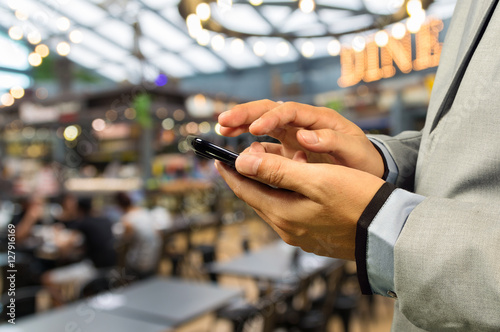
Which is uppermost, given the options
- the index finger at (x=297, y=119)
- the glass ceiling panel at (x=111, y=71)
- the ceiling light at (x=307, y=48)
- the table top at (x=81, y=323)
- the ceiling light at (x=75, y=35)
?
the glass ceiling panel at (x=111, y=71)

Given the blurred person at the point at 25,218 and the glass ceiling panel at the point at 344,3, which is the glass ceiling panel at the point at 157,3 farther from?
the glass ceiling panel at the point at 344,3

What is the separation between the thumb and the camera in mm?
423

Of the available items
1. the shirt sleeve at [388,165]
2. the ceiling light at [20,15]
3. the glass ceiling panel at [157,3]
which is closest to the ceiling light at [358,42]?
the ceiling light at [20,15]

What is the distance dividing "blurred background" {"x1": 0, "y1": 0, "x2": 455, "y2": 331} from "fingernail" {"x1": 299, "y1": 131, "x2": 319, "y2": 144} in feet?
1.66

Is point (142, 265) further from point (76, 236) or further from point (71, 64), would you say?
point (71, 64)

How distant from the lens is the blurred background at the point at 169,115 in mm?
2144

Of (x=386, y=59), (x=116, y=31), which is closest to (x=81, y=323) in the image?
(x=386, y=59)

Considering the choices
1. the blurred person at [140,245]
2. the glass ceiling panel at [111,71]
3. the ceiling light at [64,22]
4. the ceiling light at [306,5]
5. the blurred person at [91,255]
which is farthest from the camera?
the glass ceiling panel at [111,71]

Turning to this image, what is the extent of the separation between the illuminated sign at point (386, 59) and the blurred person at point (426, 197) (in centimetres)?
552

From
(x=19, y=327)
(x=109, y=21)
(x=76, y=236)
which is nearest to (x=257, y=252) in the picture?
(x=76, y=236)

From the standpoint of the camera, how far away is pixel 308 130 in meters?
0.53

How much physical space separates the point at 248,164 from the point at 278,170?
0.13 feet

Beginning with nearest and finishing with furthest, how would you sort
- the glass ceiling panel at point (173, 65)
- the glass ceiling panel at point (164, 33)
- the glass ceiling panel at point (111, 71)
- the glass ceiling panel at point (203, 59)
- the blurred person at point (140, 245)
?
1. the blurred person at point (140, 245)
2. the glass ceiling panel at point (164, 33)
3. the glass ceiling panel at point (111, 71)
4. the glass ceiling panel at point (203, 59)
5. the glass ceiling panel at point (173, 65)

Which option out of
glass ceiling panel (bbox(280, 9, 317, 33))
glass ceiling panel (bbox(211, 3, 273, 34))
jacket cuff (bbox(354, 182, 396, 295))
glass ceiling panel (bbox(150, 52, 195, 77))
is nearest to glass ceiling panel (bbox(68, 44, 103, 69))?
glass ceiling panel (bbox(150, 52, 195, 77))
